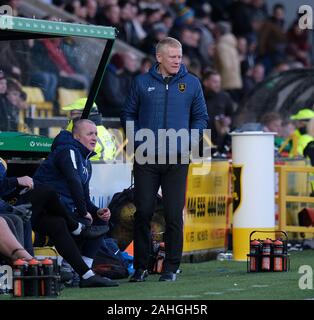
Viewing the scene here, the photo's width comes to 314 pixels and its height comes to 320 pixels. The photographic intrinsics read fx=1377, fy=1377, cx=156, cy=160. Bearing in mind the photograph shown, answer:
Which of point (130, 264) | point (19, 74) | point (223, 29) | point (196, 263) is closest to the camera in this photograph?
point (130, 264)

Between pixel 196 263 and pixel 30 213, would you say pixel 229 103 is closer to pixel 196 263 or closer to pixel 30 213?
pixel 196 263

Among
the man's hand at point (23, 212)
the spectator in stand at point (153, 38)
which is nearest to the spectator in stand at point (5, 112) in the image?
the man's hand at point (23, 212)

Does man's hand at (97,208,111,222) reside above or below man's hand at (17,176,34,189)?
below

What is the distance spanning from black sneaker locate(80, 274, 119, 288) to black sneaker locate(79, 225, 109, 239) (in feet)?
1.30

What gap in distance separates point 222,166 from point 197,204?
27.3 inches

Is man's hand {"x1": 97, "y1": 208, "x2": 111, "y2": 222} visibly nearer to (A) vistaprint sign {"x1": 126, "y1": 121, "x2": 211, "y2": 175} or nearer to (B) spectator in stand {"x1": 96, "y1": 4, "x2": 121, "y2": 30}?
(A) vistaprint sign {"x1": 126, "y1": 121, "x2": 211, "y2": 175}

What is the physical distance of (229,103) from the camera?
20703mm

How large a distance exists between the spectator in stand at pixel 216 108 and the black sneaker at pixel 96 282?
24.0 ft

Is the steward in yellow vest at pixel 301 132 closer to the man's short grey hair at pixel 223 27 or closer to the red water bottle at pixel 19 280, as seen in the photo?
the man's short grey hair at pixel 223 27

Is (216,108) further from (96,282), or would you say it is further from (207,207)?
(96,282)

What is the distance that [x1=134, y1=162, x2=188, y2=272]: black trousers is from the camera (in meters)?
12.1

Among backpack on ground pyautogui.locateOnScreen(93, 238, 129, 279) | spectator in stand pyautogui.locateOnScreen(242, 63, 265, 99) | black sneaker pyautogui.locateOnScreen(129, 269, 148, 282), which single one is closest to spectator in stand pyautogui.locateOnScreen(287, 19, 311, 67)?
spectator in stand pyautogui.locateOnScreen(242, 63, 265, 99)
